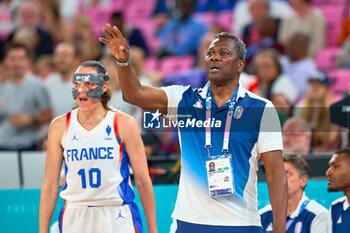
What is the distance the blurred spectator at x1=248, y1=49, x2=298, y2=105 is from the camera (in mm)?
9281

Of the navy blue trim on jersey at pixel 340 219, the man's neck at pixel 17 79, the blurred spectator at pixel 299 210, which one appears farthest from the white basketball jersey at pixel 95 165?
the man's neck at pixel 17 79

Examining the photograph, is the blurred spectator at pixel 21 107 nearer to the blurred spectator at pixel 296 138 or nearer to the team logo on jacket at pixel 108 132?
the blurred spectator at pixel 296 138

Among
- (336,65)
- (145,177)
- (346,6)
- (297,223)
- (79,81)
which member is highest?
(346,6)

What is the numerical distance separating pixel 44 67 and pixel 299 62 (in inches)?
167

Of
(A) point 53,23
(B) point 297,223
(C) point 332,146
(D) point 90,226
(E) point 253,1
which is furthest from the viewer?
(A) point 53,23

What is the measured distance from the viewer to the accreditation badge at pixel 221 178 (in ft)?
13.3

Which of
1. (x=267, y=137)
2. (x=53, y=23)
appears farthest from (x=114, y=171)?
(x=53, y=23)

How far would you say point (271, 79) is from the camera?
933 cm

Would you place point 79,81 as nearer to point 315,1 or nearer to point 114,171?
point 114,171

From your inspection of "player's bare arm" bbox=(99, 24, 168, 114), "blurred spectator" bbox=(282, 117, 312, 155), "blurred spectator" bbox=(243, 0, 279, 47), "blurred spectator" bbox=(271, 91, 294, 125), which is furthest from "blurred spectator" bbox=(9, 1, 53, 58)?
"player's bare arm" bbox=(99, 24, 168, 114)

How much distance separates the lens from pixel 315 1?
37.4ft

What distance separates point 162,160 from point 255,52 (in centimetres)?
409

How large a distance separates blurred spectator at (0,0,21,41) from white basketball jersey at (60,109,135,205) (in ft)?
33.0

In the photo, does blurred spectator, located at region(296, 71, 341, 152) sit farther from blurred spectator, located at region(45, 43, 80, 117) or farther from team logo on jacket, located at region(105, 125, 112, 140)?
team logo on jacket, located at region(105, 125, 112, 140)
